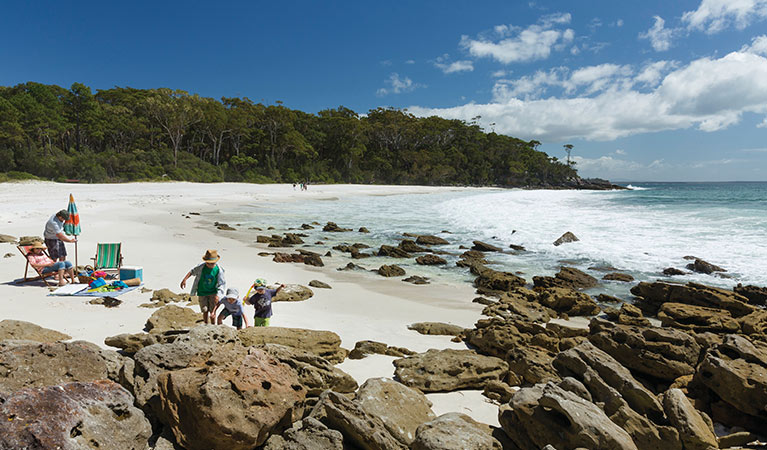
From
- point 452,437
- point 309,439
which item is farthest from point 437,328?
point 309,439

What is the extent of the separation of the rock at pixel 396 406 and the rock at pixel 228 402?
0.61m

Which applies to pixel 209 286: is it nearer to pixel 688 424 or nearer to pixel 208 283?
pixel 208 283

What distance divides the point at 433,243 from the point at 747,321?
10374 mm

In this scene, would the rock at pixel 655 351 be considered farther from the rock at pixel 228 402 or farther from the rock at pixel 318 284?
the rock at pixel 318 284

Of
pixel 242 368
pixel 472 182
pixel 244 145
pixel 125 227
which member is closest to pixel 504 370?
pixel 242 368

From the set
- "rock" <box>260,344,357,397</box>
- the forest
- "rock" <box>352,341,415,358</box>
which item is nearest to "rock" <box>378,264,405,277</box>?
"rock" <box>352,341,415,358</box>

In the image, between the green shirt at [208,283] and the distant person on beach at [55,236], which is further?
the distant person on beach at [55,236]

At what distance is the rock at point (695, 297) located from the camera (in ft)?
24.9

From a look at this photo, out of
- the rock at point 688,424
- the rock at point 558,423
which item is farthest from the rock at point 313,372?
the rock at point 688,424

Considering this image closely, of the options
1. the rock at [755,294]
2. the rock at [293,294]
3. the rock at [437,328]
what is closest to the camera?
the rock at [437,328]

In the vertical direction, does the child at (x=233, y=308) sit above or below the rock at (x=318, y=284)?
above

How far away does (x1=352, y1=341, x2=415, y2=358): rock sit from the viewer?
5406 millimetres

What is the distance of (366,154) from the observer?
270 feet

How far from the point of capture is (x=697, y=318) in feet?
23.1
